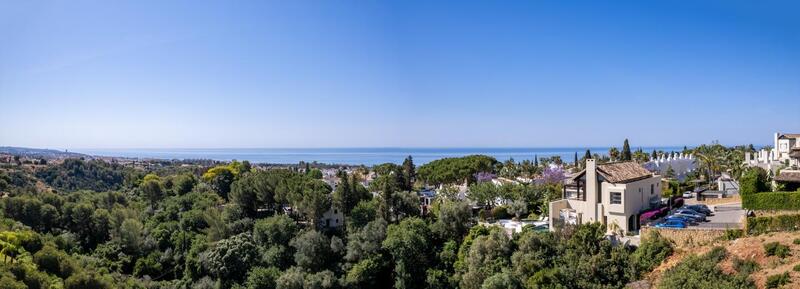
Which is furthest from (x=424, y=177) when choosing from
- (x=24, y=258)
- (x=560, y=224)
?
(x=24, y=258)

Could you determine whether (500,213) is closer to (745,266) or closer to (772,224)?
(772,224)

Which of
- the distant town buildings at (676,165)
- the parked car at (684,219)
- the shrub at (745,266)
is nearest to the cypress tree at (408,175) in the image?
the distant town buildings at (676,165)

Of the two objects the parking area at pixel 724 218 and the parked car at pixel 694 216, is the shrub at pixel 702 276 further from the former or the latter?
the parked car at pixel 694 216

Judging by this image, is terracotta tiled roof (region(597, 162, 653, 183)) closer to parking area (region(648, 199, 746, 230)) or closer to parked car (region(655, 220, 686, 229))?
parking area (region(648, 199, 746, 230))

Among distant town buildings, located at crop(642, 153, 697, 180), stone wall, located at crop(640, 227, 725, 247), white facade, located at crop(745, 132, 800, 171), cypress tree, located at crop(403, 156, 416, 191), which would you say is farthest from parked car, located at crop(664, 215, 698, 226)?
cypress tree, located at crop(403, 156, 416, 191)

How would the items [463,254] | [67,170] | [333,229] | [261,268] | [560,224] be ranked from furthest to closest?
[67,170]
[333,229]
[261,268]
[463,254]
[560,224]

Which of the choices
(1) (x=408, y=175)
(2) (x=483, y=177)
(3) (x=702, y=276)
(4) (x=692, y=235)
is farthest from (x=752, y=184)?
(1) (x=408, y=175)

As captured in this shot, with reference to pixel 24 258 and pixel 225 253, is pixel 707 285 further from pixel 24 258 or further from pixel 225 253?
Answer: pixel 24 258
